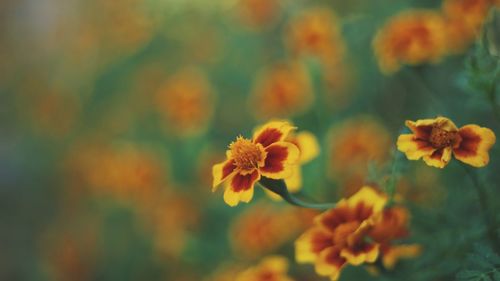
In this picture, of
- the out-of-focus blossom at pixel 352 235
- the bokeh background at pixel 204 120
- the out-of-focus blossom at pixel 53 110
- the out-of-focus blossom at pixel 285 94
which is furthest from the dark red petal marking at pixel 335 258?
the out-of-focus blossom at pixel 53 110

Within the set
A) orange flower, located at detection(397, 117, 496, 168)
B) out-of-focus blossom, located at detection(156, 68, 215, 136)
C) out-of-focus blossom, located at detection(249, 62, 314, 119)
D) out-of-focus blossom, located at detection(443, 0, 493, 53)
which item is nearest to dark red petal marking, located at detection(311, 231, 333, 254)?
orange flower, located at detection(397, 117, 496, 168)

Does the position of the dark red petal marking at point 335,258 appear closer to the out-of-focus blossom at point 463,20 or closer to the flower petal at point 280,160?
the flower petal at point 280,160

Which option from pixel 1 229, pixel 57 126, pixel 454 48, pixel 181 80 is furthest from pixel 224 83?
pixel 1 229

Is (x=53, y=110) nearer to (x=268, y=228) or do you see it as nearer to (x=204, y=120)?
(x=204, y=120)

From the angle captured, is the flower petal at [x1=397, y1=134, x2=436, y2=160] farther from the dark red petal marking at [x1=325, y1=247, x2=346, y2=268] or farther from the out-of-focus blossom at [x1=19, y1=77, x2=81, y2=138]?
the out-of-focus blossom at [x1=19, y1=77, x2=81, y2=138]

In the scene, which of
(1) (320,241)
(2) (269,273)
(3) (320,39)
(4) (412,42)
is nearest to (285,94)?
(3) (320,39)

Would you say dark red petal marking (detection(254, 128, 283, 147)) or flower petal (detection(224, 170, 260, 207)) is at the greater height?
dark red petal marking (detection(254, 128, 283, 147))
